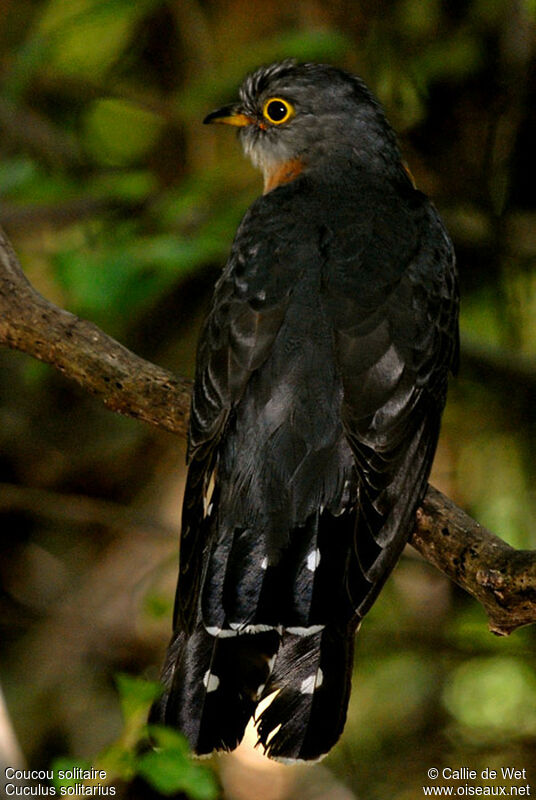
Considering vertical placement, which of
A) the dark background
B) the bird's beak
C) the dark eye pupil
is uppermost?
the dark eye pupil

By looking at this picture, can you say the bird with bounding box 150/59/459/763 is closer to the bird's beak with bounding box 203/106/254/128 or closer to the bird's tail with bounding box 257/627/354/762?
the bird's tail with bounding box 257/627/354/762

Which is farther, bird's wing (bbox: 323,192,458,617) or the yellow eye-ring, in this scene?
the yellow eye-ring

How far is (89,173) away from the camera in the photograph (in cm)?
604

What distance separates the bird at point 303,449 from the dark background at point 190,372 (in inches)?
36.5

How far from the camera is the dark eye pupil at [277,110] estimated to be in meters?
4.93

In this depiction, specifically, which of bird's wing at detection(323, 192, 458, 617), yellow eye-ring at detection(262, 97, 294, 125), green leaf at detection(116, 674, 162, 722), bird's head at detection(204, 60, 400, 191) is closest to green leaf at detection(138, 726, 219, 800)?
green leaf at detection(116, 674, 162, 722)

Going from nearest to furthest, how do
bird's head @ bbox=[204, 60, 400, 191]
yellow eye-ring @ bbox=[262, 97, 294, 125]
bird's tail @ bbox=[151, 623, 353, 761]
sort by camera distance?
bird's tail @ bbox=[151, 623, 353, 761] → bird's head @ bbox=[204, 60, 400, 191] → yellow eye-ring @ bbox=[262, 97, 294, 125]

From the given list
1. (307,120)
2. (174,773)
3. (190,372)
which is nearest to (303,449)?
(174,773)

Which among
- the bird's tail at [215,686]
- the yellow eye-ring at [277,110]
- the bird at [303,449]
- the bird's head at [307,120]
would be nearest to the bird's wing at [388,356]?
the bird at [303,449]

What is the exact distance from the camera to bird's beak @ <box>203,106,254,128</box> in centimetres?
502

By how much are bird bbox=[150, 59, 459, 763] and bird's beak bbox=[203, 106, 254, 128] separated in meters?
0.77

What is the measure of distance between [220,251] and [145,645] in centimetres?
222

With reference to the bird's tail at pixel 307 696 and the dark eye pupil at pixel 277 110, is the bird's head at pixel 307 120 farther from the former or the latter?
the bird's tail at pixel 307 696

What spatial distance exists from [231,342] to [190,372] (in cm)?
203
